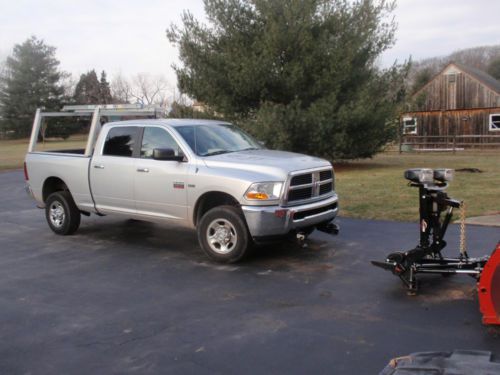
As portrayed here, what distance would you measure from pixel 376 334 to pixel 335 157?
16926 mm

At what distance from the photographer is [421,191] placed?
5.88 m

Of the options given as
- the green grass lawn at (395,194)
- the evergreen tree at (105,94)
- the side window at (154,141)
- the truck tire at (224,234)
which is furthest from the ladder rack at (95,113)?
the evergreen tree at (105,94)

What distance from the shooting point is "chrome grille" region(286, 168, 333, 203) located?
287 inches

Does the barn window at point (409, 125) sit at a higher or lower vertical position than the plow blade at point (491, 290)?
higher

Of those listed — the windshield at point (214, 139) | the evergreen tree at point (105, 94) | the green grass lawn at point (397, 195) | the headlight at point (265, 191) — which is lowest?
the green grass lawn at point (397, 195)

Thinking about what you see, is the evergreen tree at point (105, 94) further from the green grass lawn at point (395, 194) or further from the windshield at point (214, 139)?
the windshield at point (214, 139)

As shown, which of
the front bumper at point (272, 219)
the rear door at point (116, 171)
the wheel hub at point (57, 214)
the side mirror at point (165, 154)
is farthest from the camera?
the wheel hub at point (57, 214)

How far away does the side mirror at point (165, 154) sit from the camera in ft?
25.4

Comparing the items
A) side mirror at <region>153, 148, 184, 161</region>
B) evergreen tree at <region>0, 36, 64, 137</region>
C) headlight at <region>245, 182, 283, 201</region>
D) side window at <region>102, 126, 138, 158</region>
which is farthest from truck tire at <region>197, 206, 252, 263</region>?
evergreen tree at <region>0, 36, 64, 137</region>

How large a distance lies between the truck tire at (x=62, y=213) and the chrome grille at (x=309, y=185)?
4.32 meters

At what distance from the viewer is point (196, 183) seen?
25.1 feet

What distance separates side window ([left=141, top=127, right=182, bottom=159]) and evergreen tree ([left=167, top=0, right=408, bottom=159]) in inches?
436

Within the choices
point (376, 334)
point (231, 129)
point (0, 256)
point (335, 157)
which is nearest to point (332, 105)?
point (335, 157)

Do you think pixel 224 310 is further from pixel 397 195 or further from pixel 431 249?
pixel 397 195
